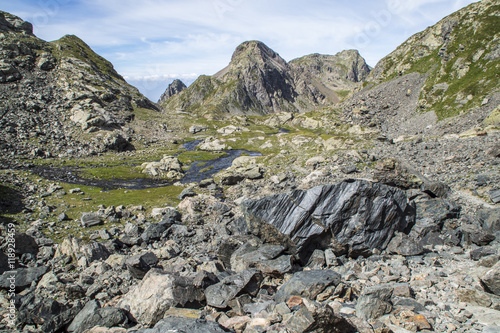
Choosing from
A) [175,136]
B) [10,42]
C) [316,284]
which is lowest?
[316,284]

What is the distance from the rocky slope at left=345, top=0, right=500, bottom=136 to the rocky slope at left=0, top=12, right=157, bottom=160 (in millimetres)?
140107

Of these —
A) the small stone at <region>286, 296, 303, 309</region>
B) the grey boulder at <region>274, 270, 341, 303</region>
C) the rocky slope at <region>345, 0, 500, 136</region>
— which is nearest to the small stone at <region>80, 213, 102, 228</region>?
the grey boulder at <region>274, 270, 341, 303</region>

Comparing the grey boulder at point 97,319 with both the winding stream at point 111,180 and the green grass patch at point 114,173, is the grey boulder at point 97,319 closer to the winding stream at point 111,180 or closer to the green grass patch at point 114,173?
the winding stream at point 111,180

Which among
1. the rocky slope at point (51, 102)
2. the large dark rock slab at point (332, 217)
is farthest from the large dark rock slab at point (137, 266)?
the rocky slope at point (51, 102)

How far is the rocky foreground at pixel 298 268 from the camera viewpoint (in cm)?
1522

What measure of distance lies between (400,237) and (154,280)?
23.1 m

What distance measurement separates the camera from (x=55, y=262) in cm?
2706

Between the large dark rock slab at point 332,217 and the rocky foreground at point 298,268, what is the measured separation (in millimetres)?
106

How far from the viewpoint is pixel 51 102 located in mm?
131875

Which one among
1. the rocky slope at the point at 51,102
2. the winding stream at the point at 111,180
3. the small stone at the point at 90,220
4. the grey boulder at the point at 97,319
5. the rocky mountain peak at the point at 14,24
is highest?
the rocky mountain peak at the point at 14,24

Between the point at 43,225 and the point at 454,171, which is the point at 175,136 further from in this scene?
the point at 454,171

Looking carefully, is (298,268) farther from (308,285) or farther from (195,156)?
(195,156)

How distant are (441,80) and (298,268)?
450 feet

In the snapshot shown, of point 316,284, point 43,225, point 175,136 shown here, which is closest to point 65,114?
point 175,136
